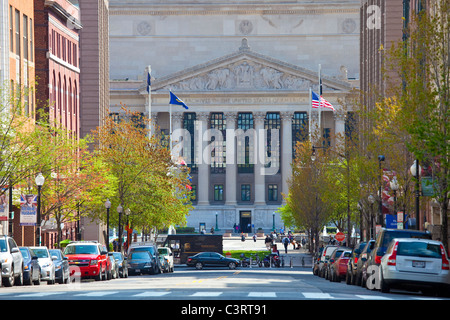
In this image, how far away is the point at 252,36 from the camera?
14412 centimetres

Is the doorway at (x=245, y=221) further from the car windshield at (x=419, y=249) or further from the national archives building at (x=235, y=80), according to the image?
the car windshield at (x=419, y=249)

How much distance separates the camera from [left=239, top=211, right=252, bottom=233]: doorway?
136 metres

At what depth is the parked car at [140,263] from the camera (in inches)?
2132

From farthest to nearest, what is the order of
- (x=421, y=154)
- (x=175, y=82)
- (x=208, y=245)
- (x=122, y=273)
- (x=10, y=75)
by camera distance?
(x=175, y=82), (x=208, y=245), (x=10, y=75), (x=122, y=273), (x=421, y=154)

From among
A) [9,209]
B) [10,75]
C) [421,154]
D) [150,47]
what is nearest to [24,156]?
[9,209]

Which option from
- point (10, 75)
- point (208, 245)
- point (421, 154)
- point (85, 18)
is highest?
point (85, 18)

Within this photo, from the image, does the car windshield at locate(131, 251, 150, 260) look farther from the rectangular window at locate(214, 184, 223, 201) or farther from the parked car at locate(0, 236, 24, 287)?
the rectangular window at locate(214, 184, 223, 201)

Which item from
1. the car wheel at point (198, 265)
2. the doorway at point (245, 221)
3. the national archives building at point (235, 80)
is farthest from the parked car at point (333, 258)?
the doorway at point (245, 221)

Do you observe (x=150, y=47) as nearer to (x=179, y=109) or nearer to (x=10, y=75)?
(x=179, y=109)

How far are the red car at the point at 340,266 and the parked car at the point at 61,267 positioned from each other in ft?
38.9

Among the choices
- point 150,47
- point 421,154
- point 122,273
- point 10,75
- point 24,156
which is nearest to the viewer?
point 421,154

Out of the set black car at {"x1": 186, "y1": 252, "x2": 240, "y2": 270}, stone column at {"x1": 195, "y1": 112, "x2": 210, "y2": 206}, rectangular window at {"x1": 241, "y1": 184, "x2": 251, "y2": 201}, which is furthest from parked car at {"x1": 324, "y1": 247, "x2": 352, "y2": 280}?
rectangular window at {"x1": 241, "y1": 184, "x2": 251, "y2": 201}

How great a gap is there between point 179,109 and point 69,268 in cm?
9604

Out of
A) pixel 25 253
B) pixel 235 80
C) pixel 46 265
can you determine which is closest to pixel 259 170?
pixel 235 80
